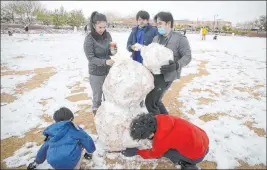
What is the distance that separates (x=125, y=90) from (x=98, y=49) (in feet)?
3.18

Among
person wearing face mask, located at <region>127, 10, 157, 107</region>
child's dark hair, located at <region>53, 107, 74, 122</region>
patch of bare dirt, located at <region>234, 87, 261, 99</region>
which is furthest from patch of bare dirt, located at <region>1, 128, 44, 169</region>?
patch of bare dirt, located at <region>234, 87, 261, 99</region>

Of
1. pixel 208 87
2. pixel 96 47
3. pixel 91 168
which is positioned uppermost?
pixel 96 47

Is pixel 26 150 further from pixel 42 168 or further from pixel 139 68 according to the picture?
pixel 139 68

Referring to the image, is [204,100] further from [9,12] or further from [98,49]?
[9,12]

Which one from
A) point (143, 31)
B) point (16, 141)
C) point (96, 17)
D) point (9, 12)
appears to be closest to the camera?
point (96, 17)

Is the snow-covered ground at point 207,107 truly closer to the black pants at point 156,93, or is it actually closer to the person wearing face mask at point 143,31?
the person wearing face mask at point 143,31

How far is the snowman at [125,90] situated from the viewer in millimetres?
2295

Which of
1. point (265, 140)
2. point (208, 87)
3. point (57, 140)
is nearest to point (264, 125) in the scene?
point (265, 140)

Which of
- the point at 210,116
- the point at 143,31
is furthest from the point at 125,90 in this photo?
the point at 210,116

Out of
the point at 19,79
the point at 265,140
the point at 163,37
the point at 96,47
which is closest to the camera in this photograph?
the point at 163,37

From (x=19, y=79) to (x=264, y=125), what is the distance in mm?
6318

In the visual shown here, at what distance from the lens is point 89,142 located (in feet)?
7.74

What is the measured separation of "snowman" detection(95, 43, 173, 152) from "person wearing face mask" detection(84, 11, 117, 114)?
0.35m

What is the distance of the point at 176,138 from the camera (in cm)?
200
